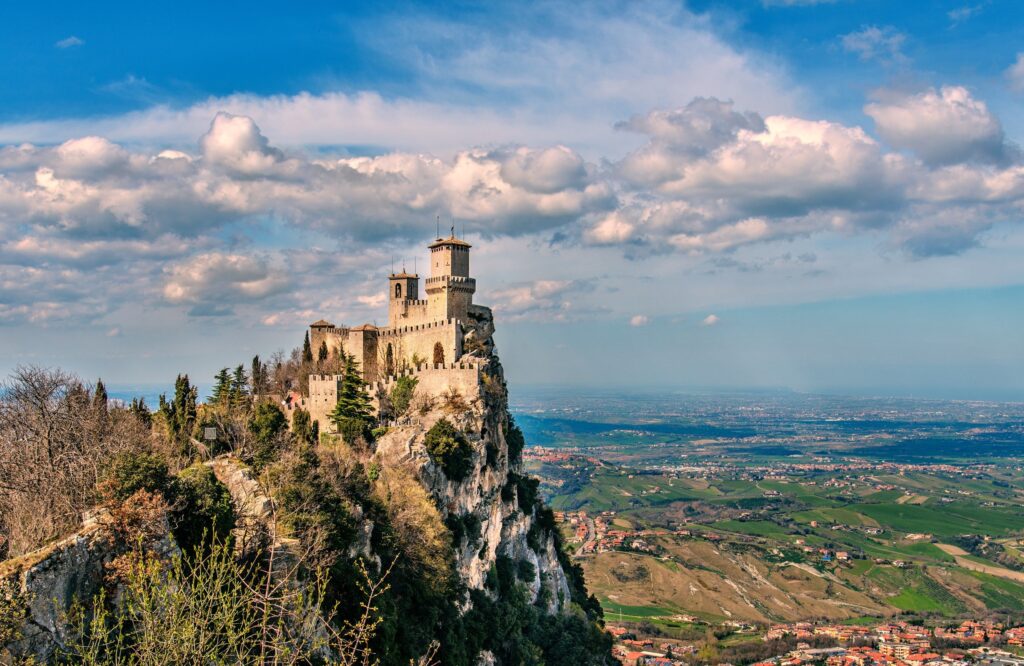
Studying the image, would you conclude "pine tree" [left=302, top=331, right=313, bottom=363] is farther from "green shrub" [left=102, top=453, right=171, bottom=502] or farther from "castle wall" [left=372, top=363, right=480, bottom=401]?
"green shrub" [left=102, top=453, right=171, bottom=502]

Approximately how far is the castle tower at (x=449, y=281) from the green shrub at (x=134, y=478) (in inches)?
1161

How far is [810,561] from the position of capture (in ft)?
421

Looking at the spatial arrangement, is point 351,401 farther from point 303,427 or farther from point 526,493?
point 526,493

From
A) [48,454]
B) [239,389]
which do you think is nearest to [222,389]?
[239,389]

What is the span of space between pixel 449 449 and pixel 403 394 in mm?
6932

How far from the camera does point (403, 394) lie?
4819 cm

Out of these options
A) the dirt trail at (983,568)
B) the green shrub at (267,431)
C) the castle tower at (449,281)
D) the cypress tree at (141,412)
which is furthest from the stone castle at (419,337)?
the dirt trail at (983,568)

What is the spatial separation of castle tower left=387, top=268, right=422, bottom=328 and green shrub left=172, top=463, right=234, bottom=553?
30.4 m

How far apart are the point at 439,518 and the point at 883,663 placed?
66454 mm

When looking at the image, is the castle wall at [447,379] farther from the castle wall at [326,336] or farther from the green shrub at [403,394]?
the castle wall at [326,336]

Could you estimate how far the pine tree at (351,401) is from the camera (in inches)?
1813

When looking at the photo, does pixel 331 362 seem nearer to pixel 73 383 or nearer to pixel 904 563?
pixel 73 383

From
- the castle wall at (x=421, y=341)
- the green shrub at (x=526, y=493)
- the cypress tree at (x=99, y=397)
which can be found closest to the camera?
the cypress tree at (x=99, y=397)

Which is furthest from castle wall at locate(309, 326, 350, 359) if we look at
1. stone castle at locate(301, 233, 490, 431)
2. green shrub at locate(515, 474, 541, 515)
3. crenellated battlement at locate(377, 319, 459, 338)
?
green shrub at locate(515, 474, 541, 515)
